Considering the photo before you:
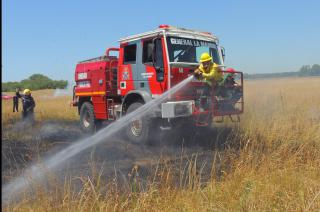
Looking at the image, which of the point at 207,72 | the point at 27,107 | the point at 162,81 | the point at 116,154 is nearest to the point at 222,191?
the point at 116,154

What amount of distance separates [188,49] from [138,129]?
213 cm

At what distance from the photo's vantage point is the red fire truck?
22.9ft

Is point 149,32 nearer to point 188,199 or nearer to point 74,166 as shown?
point 74,166

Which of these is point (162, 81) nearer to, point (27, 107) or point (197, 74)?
point (197, 74)

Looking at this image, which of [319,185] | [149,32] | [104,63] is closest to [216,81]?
[149,32]

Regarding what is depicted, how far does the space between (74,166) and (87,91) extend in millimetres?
4667

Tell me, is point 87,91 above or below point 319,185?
above

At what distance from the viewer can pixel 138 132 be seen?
7711 mm

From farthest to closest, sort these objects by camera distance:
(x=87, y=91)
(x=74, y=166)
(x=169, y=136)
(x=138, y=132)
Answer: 1. (x=87, y=91)
2. (x=169, y=136)
3. (x=138, y=132)
4. (x=74, y=166)

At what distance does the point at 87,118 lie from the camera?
1038cm

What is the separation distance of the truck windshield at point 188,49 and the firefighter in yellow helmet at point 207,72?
460 mm

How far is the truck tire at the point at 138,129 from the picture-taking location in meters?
7.42

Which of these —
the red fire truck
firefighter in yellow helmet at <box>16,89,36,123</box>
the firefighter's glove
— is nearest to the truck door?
the red fire truck

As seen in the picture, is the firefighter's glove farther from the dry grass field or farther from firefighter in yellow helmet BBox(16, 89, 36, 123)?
firefighter in yellow helmet BBox(16, 89, 36, 123)
